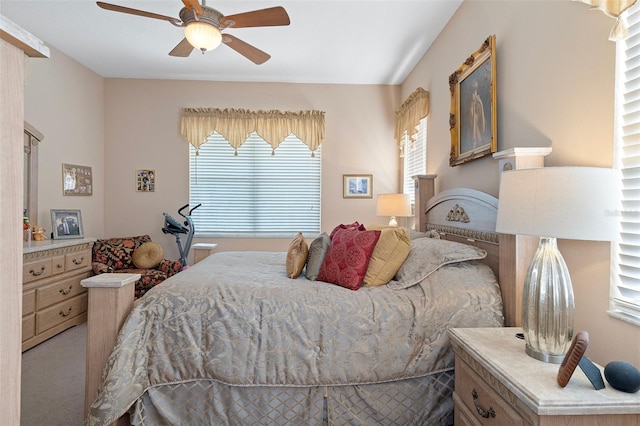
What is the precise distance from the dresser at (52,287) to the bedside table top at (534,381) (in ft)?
11.2

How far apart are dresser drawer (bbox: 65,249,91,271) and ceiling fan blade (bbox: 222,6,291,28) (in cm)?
282

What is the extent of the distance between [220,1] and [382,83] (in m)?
2.48

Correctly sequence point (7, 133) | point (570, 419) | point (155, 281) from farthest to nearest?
point (155, 281)
point (570, 419)
point (7, 133)

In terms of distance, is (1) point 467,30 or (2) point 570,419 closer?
(2) point 570,419

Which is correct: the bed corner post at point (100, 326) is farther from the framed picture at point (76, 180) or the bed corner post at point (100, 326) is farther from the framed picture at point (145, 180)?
the framed picture at point (145, 180)

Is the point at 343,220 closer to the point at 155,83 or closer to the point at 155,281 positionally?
the point at 155,281

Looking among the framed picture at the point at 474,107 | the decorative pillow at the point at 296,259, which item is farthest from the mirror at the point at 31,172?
the framed picture at the point at 474,107

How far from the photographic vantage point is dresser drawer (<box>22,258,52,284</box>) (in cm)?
296

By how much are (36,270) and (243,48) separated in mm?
2632

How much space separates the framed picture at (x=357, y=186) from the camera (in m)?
4.80

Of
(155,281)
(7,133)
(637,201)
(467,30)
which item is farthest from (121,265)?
(637,201)

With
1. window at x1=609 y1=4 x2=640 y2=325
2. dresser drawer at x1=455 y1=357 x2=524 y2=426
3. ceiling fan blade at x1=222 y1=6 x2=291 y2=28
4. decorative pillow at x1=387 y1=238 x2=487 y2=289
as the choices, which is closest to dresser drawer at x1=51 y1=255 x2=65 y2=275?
ceiling fan blade at x1=222 y1=6 x2=291 y2=28

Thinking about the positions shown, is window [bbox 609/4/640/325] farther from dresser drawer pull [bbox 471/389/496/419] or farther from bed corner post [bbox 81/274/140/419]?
bed corner post [bbox 81/274/140/419]

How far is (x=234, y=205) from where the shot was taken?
4793 mm
